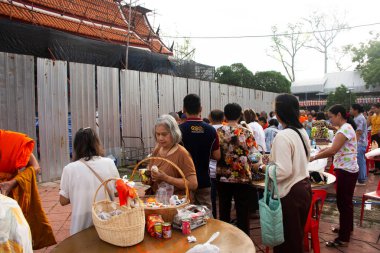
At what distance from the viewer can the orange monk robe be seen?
259 centimetres

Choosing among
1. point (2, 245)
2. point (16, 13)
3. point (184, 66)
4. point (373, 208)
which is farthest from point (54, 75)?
point (184, 66)

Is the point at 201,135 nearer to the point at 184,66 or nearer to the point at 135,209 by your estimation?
the point at 135,209

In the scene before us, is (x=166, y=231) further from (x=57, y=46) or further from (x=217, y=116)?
(x=57, y=46)

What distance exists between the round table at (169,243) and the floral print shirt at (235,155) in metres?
1.38

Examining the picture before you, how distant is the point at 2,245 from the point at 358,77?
31.7 m

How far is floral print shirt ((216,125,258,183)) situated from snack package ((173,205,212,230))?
124 centimetres

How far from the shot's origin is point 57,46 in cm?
905

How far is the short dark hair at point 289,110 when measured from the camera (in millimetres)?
2584

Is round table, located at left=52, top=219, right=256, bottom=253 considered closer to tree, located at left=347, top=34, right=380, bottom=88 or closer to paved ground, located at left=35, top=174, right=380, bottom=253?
paved ground, located at left=35, top=174, right=380, bottom=253

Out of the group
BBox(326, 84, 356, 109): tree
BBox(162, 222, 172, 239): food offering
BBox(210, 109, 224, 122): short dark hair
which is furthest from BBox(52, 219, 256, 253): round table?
BBox(326, 84, 356, 109): tree

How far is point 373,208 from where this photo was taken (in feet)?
17.6

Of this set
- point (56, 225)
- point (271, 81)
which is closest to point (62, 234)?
point (56, 225)

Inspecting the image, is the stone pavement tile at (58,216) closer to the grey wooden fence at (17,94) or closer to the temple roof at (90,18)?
the grey wooden fence at (17,94)

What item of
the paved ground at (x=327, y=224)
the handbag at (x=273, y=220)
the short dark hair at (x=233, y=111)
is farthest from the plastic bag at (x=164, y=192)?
the paved ground at (x=327, y=224)
